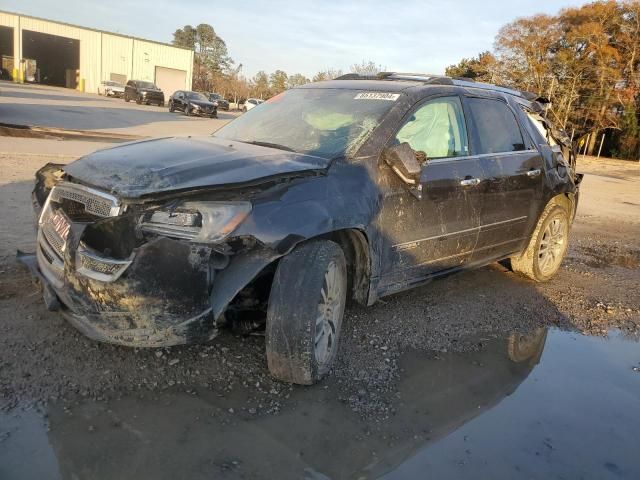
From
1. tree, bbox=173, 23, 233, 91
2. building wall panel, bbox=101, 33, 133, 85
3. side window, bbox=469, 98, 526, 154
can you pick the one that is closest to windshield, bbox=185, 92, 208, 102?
building wall panel, bbox=101, 33, 133, 85

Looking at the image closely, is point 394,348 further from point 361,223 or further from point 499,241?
point 499,241

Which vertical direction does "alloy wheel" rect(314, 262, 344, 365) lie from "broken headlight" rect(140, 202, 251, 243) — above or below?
below

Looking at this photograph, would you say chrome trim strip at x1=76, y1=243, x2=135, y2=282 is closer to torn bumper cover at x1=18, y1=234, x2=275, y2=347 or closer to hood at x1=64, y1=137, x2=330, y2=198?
torn bumper cover at x1=18, y1=234, x2=275, y2=347

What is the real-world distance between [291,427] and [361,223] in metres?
1.30

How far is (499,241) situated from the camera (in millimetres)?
4949

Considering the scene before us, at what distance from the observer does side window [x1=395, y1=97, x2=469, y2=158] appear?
403cm

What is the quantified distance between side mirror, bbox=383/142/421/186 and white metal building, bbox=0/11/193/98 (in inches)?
2181

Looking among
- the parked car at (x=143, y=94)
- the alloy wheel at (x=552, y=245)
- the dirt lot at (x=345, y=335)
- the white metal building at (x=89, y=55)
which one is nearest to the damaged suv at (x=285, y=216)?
the dirt lot at (x=345, y=335)

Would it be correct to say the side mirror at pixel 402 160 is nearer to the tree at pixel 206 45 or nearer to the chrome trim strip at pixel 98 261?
the chrome trim strip at pixel 98 261

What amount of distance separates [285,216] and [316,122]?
132 centimetres

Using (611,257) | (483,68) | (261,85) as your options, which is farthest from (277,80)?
(611,257)

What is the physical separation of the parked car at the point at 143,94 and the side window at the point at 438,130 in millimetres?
39614

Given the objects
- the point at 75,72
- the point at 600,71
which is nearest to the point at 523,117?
the point at 600,71

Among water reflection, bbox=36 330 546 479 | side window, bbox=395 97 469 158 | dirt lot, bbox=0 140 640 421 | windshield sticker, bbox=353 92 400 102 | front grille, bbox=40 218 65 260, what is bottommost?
water reflection, bbox=36 330 546 479
